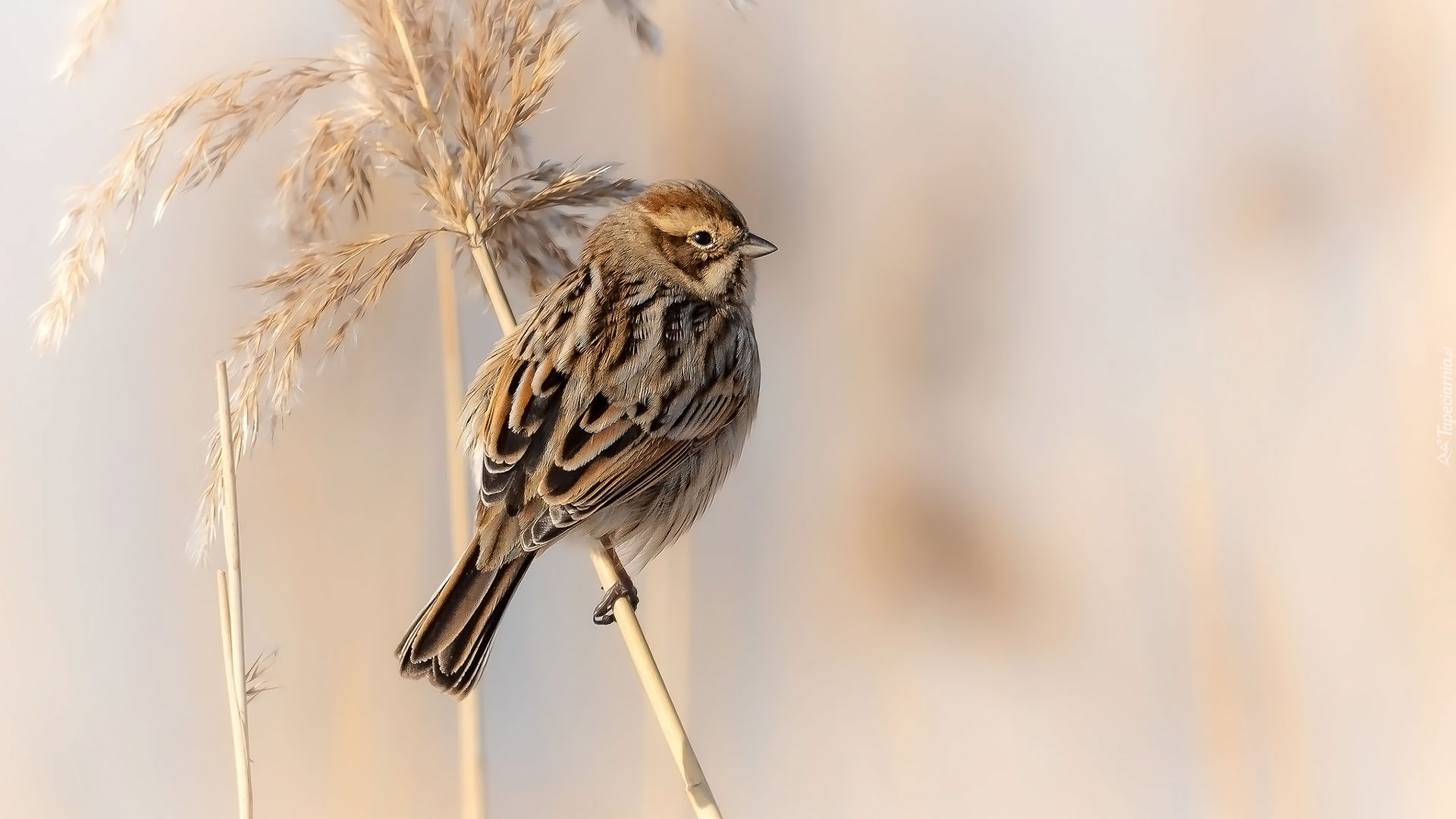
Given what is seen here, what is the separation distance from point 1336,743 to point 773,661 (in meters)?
0.85

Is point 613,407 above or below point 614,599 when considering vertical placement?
above

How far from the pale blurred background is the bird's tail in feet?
1.24

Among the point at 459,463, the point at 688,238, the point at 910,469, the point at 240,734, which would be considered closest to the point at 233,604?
the point at 240,734

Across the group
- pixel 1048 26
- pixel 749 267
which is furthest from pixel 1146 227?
pixel 749 267

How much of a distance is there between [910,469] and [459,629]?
0.75 metres

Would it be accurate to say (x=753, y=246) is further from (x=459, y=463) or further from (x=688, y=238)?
(x=459, y=463)

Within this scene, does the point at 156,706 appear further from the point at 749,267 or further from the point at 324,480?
the point at 749,267

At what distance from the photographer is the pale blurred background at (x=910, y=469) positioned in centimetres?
123

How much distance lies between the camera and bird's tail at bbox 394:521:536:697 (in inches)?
37.4

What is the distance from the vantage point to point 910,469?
1430 mm

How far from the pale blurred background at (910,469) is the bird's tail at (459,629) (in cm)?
38

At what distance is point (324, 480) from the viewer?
51.0 inches

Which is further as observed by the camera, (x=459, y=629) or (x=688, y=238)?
(x=688, y=238)

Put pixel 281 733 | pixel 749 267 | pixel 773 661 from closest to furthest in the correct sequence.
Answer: pixel 749 267, pixel 281 733, pixel 773 661
